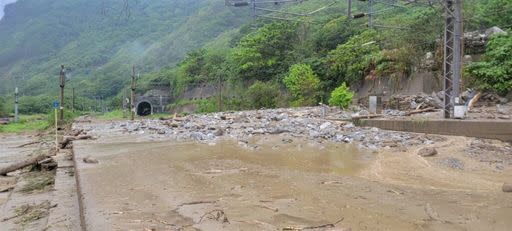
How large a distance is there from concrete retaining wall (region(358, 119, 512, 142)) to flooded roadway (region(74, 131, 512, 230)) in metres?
3.03

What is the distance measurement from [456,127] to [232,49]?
51.2 metres

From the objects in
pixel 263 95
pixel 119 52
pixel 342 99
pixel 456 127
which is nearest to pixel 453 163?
pixel 456 127

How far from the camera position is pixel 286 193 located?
220 inches

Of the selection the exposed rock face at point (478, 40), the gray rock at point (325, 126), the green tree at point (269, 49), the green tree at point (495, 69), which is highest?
the green tree at point (269, 49)

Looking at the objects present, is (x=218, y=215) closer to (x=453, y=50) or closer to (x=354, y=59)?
(x=453, y=50)

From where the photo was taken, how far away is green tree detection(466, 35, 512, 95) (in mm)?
18788

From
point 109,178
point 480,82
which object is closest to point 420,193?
point 109,178

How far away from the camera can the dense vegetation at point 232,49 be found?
2617cm

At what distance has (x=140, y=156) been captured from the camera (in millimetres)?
9742

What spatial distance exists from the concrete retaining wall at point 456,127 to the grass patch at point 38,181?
422 inches

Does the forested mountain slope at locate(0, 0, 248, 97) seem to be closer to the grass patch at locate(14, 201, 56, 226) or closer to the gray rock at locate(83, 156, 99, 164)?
the gray rock at locate(83, 156, 99, 164)

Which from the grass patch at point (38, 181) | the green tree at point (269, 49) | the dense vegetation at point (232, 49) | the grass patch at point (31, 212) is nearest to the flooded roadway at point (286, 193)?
the grass patch at point (31, 212)

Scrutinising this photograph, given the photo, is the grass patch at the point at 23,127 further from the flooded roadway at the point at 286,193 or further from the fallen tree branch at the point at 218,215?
the fallen tree branch at the point at 218,215

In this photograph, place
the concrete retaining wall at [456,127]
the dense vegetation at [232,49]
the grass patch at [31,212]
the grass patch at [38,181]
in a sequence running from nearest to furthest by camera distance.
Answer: the grass patch at [31,212] < the grass patch at [38,181] < the concrete retaining wall at [456,127] < the dense vegetation at [232,49]
